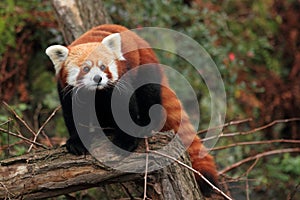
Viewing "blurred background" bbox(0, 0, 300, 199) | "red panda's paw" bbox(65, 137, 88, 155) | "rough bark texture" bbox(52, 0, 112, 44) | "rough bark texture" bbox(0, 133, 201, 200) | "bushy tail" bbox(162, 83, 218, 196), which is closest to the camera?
"rough bark texture" bbox(0, 133, 201, 200)

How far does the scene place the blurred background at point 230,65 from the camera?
216 inches

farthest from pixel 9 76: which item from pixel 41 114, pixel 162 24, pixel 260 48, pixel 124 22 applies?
pixel 260 48

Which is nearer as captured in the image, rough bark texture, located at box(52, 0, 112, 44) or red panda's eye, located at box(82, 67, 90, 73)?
red panda's eye, located at box(82, 67, 90, 73)

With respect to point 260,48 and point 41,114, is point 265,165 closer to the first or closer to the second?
point 260,48

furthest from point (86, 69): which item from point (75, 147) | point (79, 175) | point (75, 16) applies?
point (75, 16)

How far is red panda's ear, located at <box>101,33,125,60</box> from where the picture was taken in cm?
314

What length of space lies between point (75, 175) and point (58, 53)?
0.78 m

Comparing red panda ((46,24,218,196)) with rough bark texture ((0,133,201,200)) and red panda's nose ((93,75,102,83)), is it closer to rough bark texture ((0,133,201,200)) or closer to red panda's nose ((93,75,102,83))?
red panda's nose ((93,75,102,83))

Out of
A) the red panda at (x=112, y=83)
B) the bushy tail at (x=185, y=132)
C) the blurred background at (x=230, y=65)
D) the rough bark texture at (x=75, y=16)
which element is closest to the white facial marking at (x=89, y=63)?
the red panda at (x=112, y=83)

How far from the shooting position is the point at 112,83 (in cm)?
310

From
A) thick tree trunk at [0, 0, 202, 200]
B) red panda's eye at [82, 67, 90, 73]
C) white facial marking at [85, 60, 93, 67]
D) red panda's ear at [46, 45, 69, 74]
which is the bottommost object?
thick tree trunk at [0, 0, 202, 200]

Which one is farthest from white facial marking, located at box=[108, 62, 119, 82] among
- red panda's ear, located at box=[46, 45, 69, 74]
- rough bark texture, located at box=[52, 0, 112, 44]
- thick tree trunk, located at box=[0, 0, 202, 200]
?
rough bark texture, located at box=[52, 0, 112, 44]

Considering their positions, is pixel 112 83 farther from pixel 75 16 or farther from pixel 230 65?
pixel 230 65

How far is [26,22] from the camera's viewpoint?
5801 millimetres
